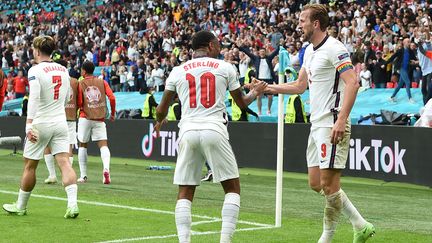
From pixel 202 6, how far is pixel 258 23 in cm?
610

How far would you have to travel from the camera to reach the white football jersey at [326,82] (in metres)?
8.49

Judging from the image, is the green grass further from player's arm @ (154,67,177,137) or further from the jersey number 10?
the jersey number 10

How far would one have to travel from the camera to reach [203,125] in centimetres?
802

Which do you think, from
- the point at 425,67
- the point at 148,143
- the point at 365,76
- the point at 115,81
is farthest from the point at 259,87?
the point at 115,81

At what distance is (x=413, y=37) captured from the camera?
977 inches

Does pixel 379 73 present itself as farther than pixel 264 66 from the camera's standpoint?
No

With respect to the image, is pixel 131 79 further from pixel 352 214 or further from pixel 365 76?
pixel 352 214

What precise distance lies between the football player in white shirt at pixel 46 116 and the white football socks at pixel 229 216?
3.67 metres

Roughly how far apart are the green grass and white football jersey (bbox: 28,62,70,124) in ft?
4.33

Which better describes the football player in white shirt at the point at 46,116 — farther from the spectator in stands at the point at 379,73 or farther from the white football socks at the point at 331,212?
the spectator in stands at the point at 379,73

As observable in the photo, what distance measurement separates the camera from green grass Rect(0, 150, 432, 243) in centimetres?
1008

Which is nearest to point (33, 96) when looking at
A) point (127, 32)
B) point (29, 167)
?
point (29, 167)

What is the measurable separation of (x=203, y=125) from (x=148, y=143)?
1557cm

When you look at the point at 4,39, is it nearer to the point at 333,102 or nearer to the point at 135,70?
the point at 135,70
